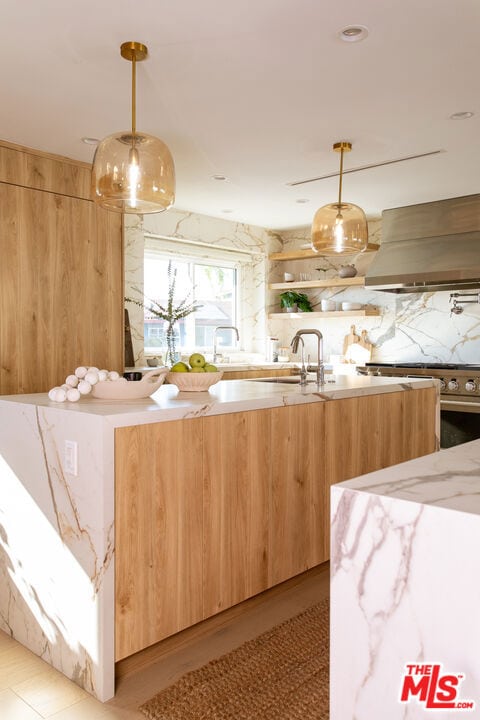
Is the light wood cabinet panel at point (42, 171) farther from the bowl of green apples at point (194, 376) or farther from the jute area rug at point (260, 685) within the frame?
the jute area rug at point (260, 685)

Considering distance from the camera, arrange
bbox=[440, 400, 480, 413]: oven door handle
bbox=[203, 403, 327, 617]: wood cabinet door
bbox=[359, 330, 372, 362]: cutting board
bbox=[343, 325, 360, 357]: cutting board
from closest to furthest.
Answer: bbox=[203, 403, 327, 617]: wood cabinet door → bbox=[440, 400, 480, 413]: oven door handle → bbox=[359, 330, 372, 362]: cutting board → bbox=[343, 325, 360, 357]: cutting board

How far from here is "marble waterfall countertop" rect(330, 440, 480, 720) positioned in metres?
0.94

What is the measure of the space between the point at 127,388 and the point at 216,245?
3.79m

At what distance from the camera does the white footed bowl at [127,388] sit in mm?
2287

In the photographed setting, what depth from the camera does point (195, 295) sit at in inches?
236

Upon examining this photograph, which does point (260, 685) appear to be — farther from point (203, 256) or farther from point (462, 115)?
point (203, 256)

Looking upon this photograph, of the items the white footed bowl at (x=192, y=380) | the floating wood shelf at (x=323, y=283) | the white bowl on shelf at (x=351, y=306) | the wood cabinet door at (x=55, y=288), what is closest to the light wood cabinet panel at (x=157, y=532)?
the white footed bowl at (x=192, y=380)

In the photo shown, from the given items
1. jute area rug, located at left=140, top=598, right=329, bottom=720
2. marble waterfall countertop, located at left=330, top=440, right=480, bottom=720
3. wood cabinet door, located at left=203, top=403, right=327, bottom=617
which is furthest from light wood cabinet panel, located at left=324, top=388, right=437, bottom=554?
marble waterfall countertop, located at left=330, top=440, right=480, bottom=720

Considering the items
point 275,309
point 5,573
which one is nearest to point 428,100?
point 5,573

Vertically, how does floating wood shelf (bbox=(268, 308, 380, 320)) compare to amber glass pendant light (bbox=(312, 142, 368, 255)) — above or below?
below

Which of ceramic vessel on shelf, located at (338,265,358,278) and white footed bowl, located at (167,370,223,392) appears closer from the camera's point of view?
white footed bowl, located at (167,370,223,392)

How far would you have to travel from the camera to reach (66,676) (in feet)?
6.63

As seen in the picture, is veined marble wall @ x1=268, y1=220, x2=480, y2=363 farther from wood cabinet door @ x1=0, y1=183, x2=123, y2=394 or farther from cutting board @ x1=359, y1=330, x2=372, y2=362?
wood cabinet door @ x1=0, y1=183, x2=123, y2=394

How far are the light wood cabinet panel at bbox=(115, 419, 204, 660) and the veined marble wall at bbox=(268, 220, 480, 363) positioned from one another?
3771mm
